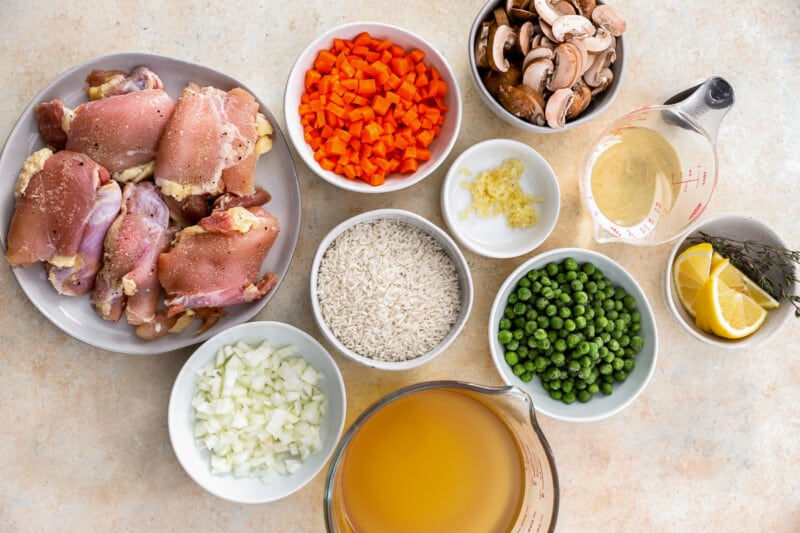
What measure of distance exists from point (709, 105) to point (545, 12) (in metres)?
0.53

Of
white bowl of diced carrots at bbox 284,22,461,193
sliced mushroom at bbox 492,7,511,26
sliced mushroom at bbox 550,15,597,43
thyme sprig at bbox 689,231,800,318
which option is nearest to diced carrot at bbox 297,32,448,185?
white bowl of diced carrots at bbox 284,22,461,193

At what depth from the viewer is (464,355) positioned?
1958mm

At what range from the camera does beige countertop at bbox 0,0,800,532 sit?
1.86 meters

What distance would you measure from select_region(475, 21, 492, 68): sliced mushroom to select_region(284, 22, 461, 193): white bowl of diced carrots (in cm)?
9

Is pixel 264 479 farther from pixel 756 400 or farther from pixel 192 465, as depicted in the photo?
pixel 756 400

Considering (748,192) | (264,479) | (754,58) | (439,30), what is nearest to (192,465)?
(264,479)

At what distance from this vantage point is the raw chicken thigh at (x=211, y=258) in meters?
1.68

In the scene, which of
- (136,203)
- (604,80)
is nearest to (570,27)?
(604,80)

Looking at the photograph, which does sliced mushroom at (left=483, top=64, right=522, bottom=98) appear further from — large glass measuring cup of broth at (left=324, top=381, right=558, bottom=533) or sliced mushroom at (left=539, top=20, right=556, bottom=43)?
large glass measuring cup of broth at (left=324, top=381, right=558, bottom=533)

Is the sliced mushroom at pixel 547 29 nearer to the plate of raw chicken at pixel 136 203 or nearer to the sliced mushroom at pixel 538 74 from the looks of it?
the sliced mushroom at pixel 538 74

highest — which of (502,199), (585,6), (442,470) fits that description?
(585,6)

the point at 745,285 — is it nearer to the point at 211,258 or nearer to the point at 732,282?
the point at 732,282

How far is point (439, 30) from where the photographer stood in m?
1.95

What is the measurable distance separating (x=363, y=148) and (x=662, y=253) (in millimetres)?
982
